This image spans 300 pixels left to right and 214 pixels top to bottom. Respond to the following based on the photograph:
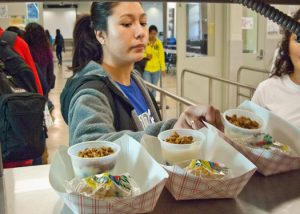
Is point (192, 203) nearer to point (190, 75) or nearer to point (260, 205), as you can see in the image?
point (260, 205)

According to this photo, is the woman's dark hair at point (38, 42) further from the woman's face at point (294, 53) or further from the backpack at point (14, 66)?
the woman's face at point (294, 53)

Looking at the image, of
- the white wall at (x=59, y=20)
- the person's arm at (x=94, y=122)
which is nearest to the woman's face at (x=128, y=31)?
the person's arm at (x=94, y=122)

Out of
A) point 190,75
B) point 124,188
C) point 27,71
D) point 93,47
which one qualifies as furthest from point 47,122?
point 190,75

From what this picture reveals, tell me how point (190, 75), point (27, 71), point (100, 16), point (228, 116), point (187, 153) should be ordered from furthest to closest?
1. point (190, 75)
2. point (27, 71)
3. point (100, 16)
4. point (228, 116)
5. point (187, 153)

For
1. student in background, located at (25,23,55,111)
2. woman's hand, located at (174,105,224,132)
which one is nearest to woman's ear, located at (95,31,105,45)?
woman's hand, located at (174,105,224,132)

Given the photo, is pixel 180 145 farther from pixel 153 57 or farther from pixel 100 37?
pixel 153 57

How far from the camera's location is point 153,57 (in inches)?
219

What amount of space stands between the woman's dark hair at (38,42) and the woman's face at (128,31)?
2967 millimetres

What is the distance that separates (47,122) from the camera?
2654 mm

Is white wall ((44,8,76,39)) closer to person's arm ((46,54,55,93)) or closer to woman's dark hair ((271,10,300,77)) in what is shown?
person's arm ((46,54,55,93))

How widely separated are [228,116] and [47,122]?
202 cm

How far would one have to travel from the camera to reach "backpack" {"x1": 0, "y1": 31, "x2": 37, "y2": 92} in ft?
8.20

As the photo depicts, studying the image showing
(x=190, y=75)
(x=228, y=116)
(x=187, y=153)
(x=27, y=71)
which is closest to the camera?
(x=187, y=153)

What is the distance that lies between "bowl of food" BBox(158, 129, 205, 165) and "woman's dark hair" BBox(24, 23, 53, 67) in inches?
143
